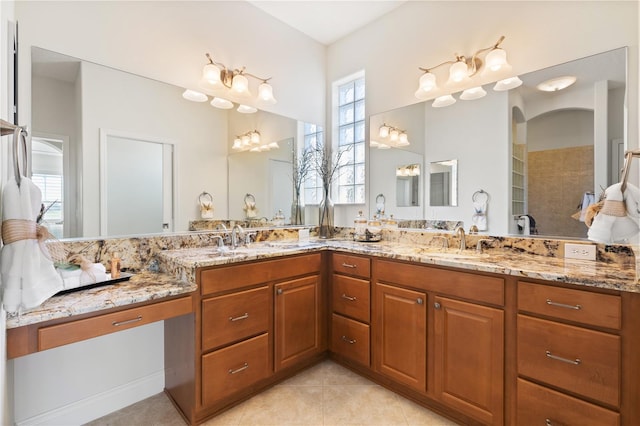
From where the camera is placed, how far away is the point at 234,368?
1739 mm

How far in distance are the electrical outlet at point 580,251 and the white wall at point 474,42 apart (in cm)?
43

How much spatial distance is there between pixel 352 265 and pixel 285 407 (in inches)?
39.5

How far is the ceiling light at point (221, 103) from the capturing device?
2295mm

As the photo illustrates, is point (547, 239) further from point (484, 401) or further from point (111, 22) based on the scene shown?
point (111, 22)

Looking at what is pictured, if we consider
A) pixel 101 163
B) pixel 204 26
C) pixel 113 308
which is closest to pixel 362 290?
pixel 113 308

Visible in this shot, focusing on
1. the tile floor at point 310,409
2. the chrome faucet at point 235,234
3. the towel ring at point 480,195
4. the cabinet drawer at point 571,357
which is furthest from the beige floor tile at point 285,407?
the towel ring at point 480,195

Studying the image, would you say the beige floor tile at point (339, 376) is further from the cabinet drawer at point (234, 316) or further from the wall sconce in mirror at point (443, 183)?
the wall sconce in mirror at point (443, 183)

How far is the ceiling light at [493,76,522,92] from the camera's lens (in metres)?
1.98

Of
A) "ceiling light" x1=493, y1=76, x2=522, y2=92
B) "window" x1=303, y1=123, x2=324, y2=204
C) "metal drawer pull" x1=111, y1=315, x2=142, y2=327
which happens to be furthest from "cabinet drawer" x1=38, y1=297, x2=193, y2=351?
"ceiling light" x1=493, y1=76, x2=522, y2=92

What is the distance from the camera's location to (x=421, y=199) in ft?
8.23

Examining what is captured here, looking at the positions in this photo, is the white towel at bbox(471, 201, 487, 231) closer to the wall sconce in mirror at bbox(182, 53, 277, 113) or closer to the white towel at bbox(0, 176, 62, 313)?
the wall sconce in mirror at bbox(182, 53, 277, 113)

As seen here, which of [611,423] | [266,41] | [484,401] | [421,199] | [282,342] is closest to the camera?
[611,423]

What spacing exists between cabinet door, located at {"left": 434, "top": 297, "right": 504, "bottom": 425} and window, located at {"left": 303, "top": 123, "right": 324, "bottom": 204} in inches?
66.6

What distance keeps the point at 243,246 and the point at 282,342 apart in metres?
0.78
